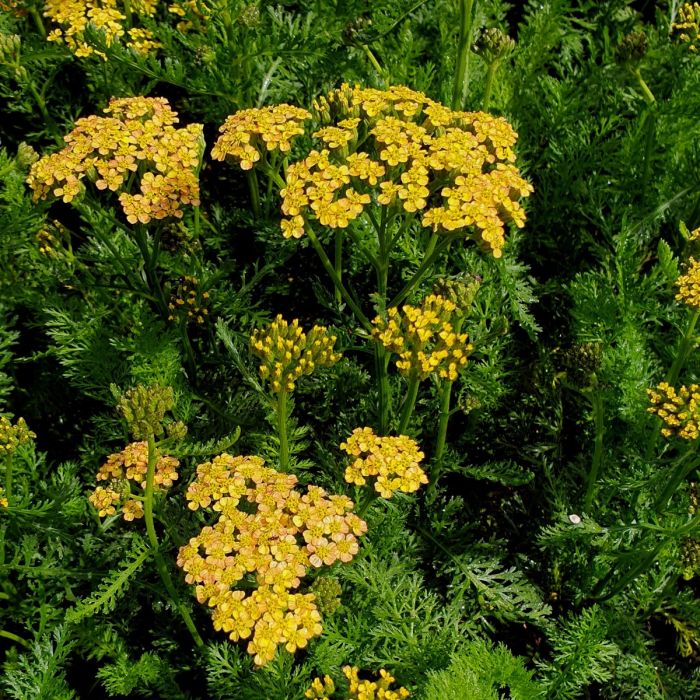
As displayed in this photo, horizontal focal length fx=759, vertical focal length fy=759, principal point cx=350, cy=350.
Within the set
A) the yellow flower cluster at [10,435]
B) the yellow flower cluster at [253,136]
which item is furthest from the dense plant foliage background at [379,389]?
the yellow flower cluster at [253,136]

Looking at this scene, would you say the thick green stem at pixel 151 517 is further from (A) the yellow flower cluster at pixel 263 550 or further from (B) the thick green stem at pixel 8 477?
(B) the thick green stem at pixel 8 477

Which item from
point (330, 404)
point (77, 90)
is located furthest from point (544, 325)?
point (77, 90)

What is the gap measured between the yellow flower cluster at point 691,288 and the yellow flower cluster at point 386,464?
119 centimetres

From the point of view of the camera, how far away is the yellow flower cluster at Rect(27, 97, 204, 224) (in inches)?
121

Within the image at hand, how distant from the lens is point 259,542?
248 cm

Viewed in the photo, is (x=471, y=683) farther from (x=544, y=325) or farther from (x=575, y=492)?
(x=544, y=325)

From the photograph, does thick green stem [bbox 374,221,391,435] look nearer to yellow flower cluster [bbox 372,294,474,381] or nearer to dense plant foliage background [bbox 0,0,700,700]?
dense plant foliage background [bbox 0,0,700,700]

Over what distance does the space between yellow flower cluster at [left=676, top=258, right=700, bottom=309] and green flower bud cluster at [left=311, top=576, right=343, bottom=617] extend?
1679 mm

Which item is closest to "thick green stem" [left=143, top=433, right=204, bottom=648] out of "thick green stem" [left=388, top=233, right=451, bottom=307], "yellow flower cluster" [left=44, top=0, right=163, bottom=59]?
"thick green stem" [left=388, top=233, right=451, bottom=307]

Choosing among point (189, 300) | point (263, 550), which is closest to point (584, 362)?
point (263, 550)

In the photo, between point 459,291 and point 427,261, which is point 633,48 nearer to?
point 427,261

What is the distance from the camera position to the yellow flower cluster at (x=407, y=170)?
2779 millimetres

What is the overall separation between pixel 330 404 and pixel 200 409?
2.19ft

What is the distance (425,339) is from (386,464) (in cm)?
46
